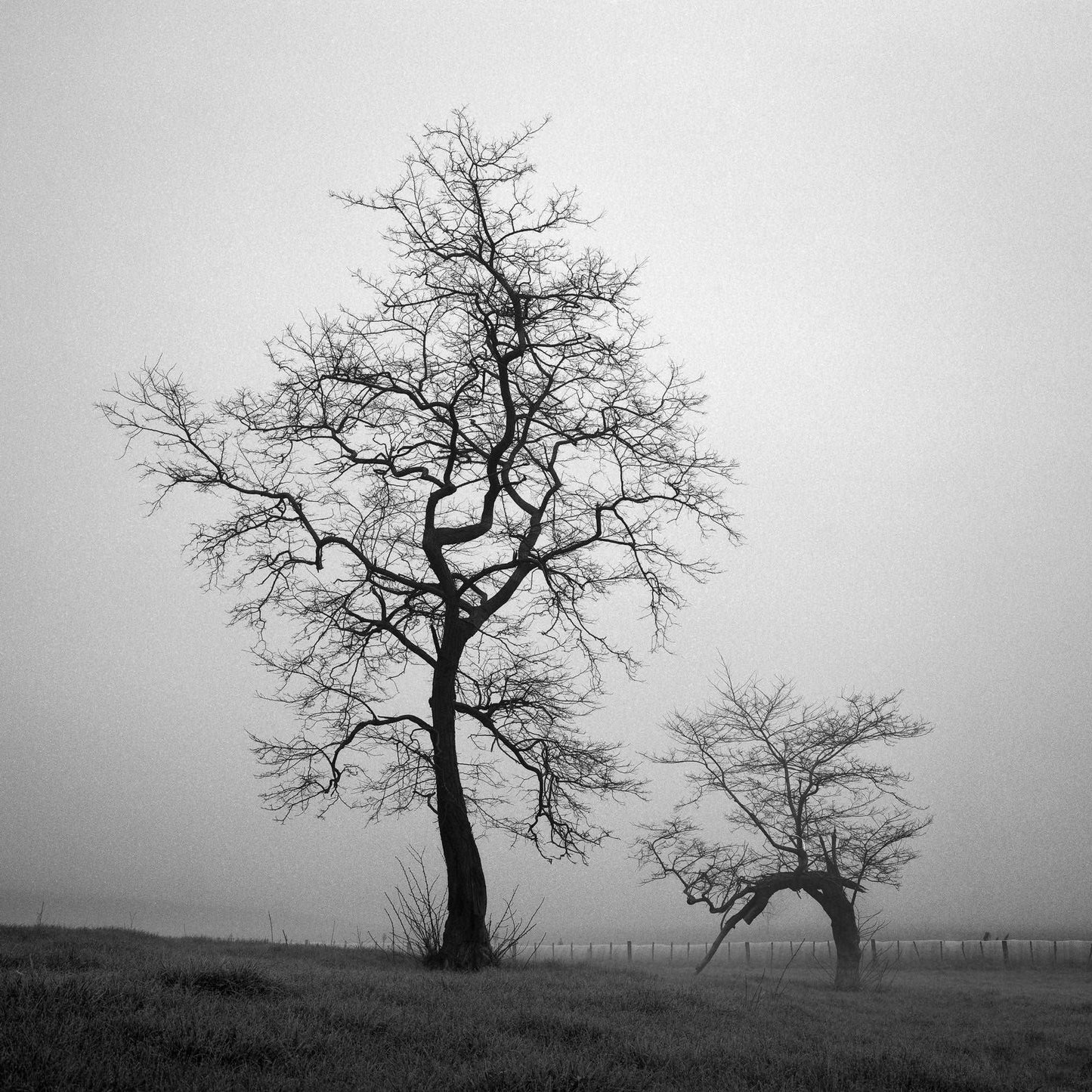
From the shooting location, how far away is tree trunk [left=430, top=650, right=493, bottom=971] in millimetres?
14148

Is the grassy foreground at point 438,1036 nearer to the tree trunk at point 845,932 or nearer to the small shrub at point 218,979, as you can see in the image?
the small shrub at point 218,979

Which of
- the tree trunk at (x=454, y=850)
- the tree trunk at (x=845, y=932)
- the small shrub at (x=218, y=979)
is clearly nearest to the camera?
the small shrub at (x=218, y=979)

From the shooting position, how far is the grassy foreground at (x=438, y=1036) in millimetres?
6035

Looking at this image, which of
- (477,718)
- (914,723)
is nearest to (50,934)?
(477,718)

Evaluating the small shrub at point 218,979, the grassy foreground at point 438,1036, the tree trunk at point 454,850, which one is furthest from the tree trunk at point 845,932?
the small shrub at point 218,979

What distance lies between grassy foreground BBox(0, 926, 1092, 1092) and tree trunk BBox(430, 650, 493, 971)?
42.9 inches

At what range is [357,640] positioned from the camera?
15.8 meters

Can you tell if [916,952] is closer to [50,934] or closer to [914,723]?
[914,723]

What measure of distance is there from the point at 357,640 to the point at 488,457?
13.7ft

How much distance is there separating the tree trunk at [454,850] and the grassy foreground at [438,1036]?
3.58ft

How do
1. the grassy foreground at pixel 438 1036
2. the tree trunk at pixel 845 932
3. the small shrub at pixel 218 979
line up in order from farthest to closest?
the tree trunk at pixel 845 932 → the small shrub at pixel 218 979 → the grassy foreground at pixel 438 1036

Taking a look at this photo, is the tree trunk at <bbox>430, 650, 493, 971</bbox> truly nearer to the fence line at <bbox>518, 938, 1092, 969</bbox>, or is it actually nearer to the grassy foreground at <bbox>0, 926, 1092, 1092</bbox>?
the grassy foreground at <bbox>0, 926, 1092, 1092</bbox>

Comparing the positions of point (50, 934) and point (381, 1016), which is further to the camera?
point (50, 934)

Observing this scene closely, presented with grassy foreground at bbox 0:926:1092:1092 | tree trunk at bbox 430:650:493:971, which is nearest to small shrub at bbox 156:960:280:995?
grassy foreground at bbox 0:926:1092:1092
